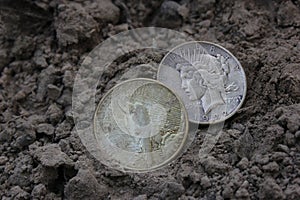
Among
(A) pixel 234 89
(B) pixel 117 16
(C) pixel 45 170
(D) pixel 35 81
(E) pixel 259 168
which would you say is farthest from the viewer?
(B) pixel 117 16

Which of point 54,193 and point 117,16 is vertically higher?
point 117,16

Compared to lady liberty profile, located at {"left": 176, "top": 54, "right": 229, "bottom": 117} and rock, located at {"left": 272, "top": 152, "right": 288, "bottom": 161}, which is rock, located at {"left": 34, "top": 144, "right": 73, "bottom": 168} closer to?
lady liberty profile, located at {"left": 176, "top": 54, "right": 229, "bottom": 117}

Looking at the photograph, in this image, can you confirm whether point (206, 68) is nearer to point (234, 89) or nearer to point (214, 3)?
point (234, 89)

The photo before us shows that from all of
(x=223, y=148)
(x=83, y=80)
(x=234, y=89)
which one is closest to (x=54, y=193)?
(x=83, y=80)

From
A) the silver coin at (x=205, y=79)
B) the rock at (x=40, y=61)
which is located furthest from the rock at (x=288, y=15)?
the rock at (x=40, y=61)

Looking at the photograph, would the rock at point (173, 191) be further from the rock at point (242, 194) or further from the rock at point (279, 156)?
the rock at point (279, 156)

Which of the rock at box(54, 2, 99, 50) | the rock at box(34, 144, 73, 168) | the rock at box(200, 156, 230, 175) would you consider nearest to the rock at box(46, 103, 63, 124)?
the rock at box(34, 144, 73, 168)

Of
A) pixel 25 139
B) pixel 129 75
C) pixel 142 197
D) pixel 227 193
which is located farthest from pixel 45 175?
pixel 227 193
